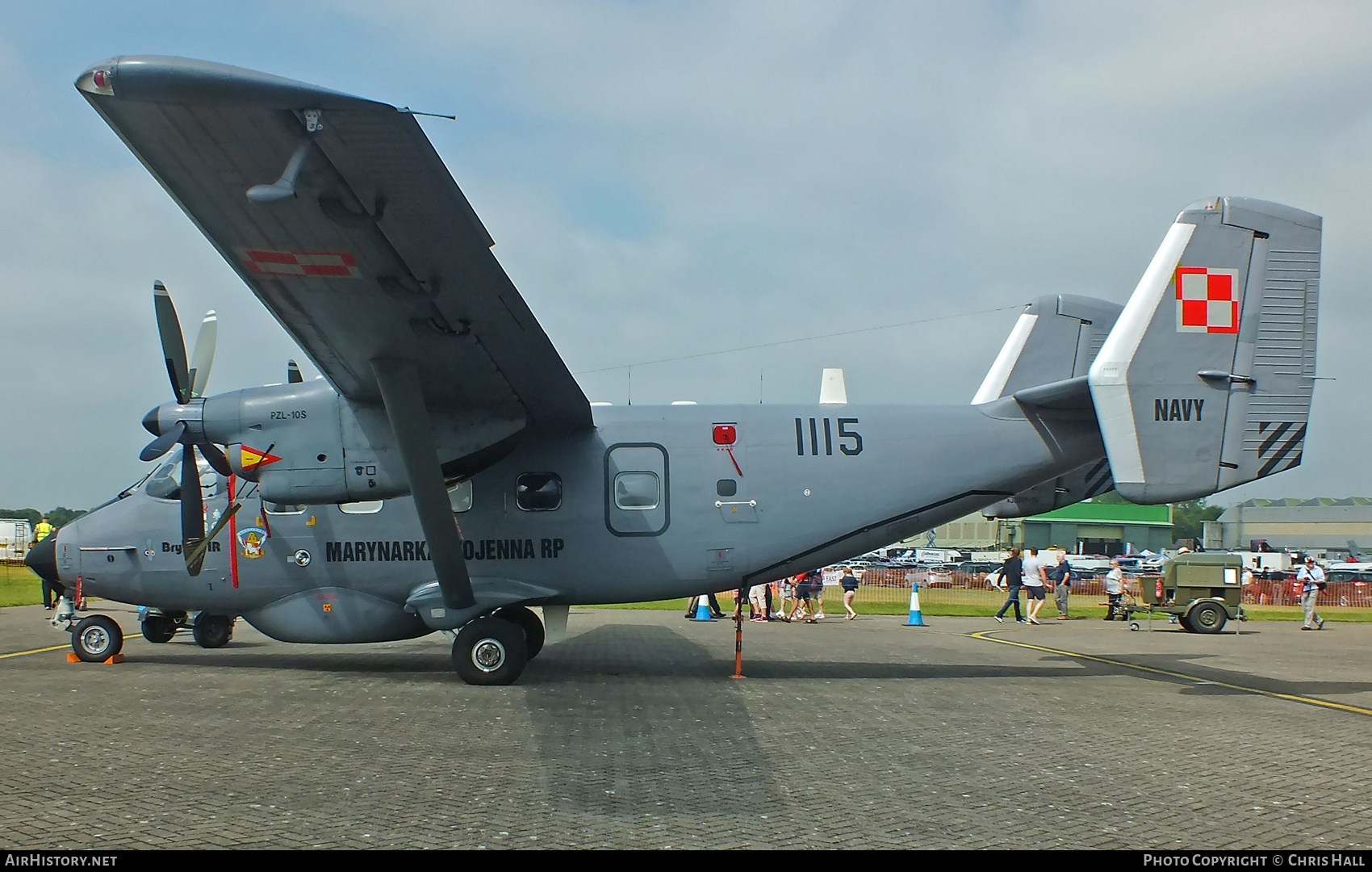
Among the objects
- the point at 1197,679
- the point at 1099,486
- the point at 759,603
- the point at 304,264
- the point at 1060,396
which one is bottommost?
the point at 759,603

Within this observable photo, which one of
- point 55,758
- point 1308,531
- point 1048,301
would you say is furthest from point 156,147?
point 1308,531

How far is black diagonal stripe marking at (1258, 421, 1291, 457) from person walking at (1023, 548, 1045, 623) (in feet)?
43.9

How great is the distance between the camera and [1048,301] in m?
14.0

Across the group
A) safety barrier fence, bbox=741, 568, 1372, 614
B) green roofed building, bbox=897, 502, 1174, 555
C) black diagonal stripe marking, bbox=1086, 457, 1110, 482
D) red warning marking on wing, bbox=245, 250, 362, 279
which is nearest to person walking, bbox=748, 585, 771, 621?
safety barrier fence, bbox=741, 568, 1372, 614

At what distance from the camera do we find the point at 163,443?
401 inches

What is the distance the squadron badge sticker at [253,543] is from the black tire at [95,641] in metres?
2.28

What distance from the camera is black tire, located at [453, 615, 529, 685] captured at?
10578 mm

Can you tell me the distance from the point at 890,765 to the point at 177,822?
4.59m

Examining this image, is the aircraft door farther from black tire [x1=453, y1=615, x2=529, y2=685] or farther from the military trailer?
the military trailer

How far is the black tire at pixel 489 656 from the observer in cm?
1058

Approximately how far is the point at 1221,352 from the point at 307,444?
33.3 feet

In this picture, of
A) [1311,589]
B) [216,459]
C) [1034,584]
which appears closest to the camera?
[216,459]

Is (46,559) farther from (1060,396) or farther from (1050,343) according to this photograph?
(1050,343)

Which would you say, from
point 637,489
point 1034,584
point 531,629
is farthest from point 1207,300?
point 1034,584
